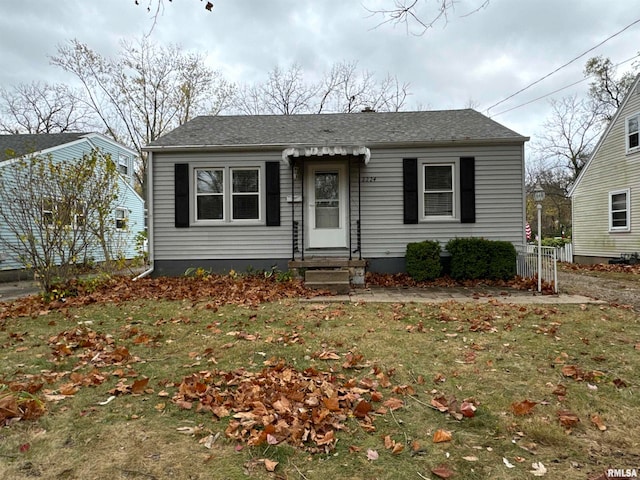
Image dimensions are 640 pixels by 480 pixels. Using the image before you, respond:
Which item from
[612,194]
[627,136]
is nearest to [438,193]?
[627,136]

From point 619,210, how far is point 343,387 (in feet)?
55.4

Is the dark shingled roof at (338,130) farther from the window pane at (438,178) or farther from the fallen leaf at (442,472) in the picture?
the fallen leaf at (442,472)

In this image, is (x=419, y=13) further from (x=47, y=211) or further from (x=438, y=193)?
(x=47, y=211)

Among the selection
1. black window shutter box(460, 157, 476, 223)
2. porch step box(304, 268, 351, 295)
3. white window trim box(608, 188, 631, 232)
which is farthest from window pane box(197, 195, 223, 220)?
white window trim box(608, 188, 631, 232)

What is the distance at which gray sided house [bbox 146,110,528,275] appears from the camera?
30.0ft

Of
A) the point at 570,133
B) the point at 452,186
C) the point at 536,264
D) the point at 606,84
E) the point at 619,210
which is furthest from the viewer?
the point at 570,133

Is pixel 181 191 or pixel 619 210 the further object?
pixel 619 210

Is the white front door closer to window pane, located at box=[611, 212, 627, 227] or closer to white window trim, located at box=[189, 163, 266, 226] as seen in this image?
white window trim, located at box=[189, 163, 266, 226]

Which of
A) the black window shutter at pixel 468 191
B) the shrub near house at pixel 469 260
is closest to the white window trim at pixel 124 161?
the shrub near house at pixel 469 260

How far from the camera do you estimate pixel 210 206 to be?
941cm

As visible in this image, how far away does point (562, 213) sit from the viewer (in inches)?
1309

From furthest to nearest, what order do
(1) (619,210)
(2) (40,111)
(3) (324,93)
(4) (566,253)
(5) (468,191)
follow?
(2) (40,111), (3) (324,93), (4) (566,253), (1) (619,210), (5) (468,191)

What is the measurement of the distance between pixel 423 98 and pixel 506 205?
56.1ft

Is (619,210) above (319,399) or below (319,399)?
above
